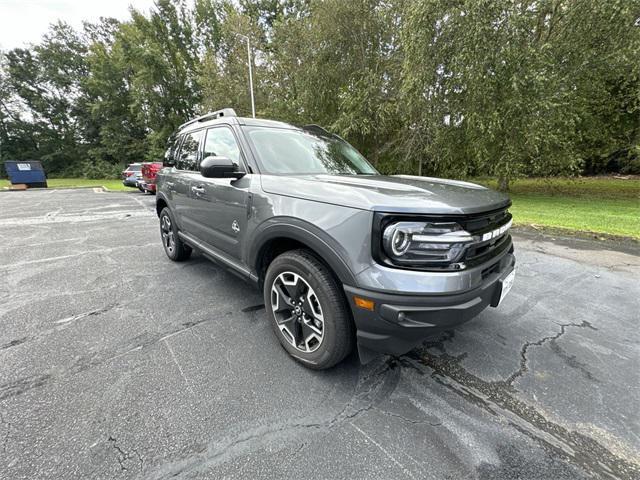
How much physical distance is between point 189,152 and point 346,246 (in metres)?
2.85

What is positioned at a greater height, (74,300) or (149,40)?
(149,40)

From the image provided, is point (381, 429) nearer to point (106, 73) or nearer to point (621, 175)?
point (621, 175)

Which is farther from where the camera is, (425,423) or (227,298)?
(227,298)

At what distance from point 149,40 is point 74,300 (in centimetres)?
3550

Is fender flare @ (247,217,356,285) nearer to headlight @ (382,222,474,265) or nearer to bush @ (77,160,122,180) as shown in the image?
headlight @ (382,222,474,265)

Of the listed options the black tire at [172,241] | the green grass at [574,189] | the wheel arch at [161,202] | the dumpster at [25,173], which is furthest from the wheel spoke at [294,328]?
the dumpster at [25,173]

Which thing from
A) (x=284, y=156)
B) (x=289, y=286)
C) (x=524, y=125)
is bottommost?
(x=289, y=286)

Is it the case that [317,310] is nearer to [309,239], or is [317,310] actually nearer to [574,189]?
[309,239]

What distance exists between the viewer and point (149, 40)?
2862cm

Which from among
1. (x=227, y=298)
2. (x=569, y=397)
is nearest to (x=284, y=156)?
(x=227, y=298)

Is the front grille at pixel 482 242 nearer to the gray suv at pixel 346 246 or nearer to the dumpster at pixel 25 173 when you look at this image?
the gray suv at pixel 346 246

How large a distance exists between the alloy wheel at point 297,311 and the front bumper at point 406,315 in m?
0.35

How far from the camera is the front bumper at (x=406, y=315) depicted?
5.13ft

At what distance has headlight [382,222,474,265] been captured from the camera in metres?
1.60
